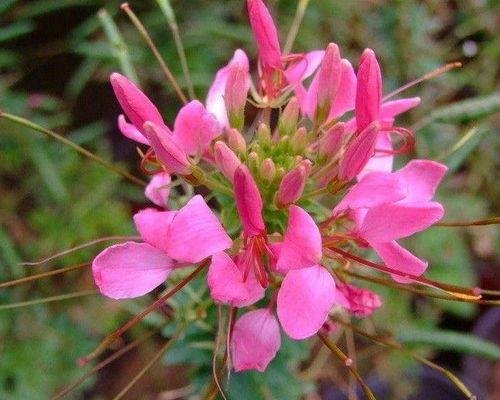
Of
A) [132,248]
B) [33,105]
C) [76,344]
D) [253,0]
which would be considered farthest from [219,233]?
[33,105]

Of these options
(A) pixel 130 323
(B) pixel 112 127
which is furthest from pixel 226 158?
(B) pixel 112 127

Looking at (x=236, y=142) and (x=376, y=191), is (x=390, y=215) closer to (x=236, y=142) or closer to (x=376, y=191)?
(x=376, y=191)

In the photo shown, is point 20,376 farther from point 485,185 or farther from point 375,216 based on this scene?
point 485,185

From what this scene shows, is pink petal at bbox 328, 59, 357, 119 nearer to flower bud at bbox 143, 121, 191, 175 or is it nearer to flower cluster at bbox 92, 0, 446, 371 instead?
flower cluster at bbox 92, 0, 446, 371

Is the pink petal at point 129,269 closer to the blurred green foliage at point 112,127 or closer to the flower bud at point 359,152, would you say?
the flower bud at point 359,152

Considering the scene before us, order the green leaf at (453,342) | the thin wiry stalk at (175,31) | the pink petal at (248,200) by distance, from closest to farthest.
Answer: the pink petal at (248,200) → the thin wiry stalk at (175,31) → the green leaf at (453,342)

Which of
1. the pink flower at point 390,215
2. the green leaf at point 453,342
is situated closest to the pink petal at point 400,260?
the pink flower at point 390,215

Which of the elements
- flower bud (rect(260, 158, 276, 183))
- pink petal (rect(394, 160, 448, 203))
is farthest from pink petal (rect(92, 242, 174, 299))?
pink petal (rect(394, 160, 448, 203))
